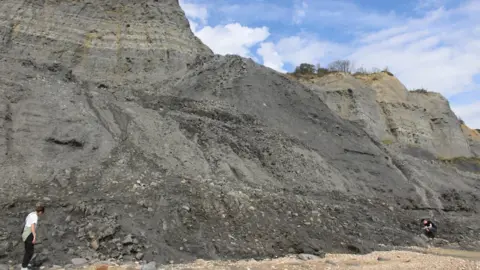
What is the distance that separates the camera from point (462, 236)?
1911 cm

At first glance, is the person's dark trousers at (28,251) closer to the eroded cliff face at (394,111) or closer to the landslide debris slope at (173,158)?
the landslide debris slope at (173,158)

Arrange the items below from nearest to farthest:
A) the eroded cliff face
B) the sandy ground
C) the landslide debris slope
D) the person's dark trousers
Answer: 1. the person's dark trousers
2. the sandy ground
3. the landslide debris slope
4. the eroded cliff face

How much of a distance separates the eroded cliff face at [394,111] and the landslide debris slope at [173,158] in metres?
13.9

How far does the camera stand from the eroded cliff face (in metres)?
42.2

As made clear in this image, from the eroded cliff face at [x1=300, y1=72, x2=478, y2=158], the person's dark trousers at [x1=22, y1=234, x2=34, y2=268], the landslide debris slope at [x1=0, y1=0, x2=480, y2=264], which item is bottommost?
the person's dark trousers at [x1=22, y1=234, x2=34, y2=268]

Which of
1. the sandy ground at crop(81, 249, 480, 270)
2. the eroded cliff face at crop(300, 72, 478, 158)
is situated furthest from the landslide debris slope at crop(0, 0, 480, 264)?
the eroded cliff face at crop(300, 72, 478, 158)

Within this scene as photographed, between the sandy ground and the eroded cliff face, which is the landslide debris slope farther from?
the eroded cliff face

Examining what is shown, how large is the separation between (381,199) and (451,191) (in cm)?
756

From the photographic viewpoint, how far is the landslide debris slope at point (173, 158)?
11.6 metres

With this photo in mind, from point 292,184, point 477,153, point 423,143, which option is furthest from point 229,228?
point 477,153

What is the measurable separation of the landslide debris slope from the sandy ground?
537 millimetres

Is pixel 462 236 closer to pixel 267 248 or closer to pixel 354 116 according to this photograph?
pixel 267 248

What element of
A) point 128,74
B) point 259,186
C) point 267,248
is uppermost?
point 128,74

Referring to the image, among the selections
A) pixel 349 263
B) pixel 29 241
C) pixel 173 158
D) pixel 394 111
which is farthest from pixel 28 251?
pixel 394 111
